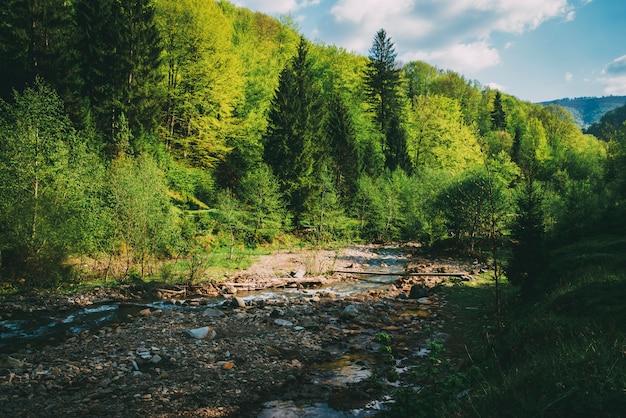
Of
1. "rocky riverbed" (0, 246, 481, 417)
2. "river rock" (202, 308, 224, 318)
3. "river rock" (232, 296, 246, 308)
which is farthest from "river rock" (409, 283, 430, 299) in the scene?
"river rock" (202, 308, 224, 318)

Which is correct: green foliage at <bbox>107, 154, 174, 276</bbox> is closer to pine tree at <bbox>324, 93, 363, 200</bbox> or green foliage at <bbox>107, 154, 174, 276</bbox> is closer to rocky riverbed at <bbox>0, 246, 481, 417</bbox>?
rocky riverbed at <bbox>0, 246, 481, 417</bbox>

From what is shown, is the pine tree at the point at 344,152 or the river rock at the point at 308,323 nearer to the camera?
the river rock at the point at 308,323

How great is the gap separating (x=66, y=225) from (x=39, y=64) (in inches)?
545

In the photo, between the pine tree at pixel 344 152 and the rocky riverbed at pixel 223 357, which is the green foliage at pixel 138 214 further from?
the pine tree at pixel 344 152

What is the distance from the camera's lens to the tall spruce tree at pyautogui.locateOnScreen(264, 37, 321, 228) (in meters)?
33.0

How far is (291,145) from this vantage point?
33.6 m

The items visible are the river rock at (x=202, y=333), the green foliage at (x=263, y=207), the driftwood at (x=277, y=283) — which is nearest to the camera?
the river rock at (x=202, y=333)

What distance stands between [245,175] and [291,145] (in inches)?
209

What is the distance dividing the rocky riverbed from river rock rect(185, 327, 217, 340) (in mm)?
31

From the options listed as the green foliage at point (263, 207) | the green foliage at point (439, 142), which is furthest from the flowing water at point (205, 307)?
the green foliage at point (439, 142)

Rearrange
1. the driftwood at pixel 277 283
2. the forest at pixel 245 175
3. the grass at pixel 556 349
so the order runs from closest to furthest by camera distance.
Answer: the grass at pixel 556 349, the forest at pixel 245 175, the driftwood at pixel 277 283

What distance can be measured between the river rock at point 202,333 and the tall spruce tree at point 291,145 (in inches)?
890

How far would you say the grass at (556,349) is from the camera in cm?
358

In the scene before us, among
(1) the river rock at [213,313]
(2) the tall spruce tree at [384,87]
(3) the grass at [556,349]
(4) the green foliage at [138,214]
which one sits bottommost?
(1) the river rock at [213,313]
